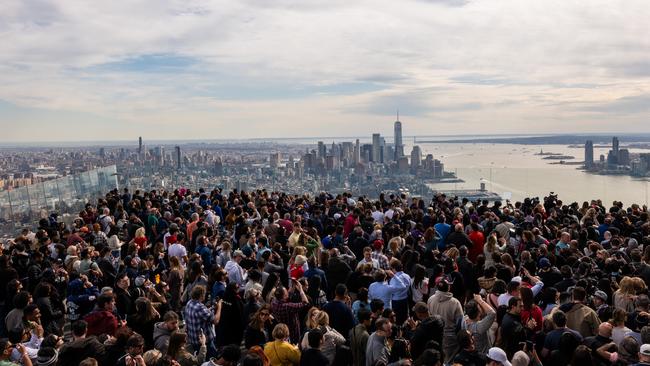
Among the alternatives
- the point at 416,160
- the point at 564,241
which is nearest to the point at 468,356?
the point at 564,241

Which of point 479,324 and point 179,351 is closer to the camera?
point 179,351

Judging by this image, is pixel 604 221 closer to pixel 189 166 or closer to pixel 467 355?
pixel 467 355

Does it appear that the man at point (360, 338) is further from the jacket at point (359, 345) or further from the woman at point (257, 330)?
the woman at point (257, 330)

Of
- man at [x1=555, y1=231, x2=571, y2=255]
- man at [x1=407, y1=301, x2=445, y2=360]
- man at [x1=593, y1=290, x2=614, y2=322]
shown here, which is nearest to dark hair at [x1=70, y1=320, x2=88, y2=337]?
man at [x1=407, y1=301, x2=445, y2=360]

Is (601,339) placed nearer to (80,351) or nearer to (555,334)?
(555,334)

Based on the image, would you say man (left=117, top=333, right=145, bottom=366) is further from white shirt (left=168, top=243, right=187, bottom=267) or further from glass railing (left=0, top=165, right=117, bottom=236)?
glass railing (left=0, top=165, right=117, bottom=236)

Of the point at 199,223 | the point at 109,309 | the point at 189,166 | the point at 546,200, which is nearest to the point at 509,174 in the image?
the point at 546,200
